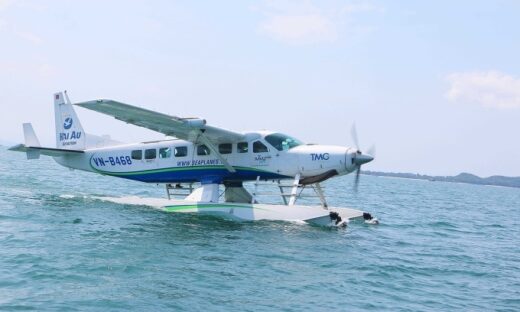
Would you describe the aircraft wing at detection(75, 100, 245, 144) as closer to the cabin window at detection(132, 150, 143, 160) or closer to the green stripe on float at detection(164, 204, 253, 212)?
the cabin window at detection(132, 150, 143, 160)

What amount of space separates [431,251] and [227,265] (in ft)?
23.6

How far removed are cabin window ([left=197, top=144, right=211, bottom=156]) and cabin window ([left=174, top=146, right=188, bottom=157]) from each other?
0.66m

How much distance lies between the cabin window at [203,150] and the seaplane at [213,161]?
40mm

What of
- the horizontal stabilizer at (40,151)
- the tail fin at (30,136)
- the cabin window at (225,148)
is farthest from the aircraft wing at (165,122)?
the tail fin at (30,136)

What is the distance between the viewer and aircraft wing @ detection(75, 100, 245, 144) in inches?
694

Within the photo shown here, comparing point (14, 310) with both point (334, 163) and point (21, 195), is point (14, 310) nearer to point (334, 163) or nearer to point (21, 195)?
point (334, 163)

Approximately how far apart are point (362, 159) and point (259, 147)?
398 centimetres

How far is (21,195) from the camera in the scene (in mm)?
22422

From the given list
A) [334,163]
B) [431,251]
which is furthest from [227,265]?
[334,163]

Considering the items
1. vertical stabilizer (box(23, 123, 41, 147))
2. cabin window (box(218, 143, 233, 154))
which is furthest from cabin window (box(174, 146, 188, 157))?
vertical stabilizer (box(23, 123, 41, 147))

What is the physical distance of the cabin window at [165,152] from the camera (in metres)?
22.0

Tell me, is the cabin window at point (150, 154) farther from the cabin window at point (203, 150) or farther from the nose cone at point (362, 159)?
the nose cone at point (362, 159)

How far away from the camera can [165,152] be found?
2206cm

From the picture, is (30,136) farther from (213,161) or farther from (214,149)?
(214,149)
